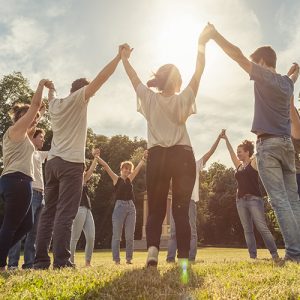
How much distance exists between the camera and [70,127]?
20.6 ft

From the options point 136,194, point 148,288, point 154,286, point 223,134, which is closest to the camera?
point 148,288

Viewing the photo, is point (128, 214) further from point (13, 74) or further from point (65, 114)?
point (13, 74)

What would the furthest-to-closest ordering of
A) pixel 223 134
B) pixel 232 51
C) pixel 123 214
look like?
pixel 123 214, pixel 223 134, pixel 232 51

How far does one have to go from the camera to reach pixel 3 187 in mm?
6230

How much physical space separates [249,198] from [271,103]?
14.8 ft

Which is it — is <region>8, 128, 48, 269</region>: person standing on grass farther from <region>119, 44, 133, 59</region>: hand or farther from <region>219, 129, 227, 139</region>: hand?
<region>219, 129, 227, 139</region>: hand

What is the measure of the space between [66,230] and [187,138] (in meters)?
2.25

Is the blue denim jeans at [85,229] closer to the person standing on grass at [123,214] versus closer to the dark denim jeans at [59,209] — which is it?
the person standing on grass at [123,214]

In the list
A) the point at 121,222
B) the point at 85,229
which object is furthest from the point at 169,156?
the point at 121,222

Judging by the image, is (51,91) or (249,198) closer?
(51,91)

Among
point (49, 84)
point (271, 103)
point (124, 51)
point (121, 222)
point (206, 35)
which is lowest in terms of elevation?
point (121, 222)

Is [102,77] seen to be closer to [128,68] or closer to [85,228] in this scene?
[128,68]

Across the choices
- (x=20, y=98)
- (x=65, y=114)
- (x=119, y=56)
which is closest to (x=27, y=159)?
(x=65, y=114)

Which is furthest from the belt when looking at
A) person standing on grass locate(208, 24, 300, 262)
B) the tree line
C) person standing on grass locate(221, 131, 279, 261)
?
the tree line
